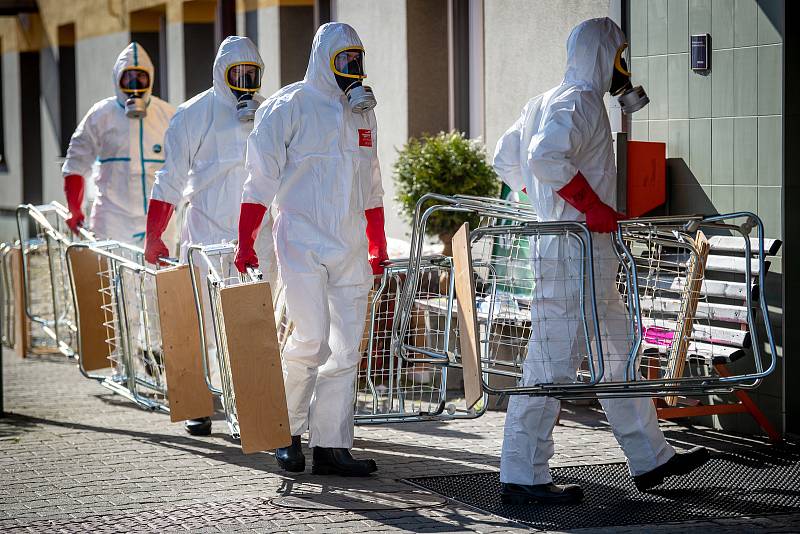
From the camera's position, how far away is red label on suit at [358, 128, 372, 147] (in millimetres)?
6004

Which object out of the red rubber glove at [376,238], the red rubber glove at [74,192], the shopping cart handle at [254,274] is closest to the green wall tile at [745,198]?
the red rubber glove at [376,238]

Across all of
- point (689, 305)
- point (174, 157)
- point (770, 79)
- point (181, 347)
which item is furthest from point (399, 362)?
point (770, 79)

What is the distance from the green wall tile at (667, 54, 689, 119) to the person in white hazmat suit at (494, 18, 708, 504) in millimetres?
1561

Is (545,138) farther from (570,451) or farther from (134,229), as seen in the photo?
(134,229)

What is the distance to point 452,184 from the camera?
8734mm

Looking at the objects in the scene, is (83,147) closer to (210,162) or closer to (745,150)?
(210,162)

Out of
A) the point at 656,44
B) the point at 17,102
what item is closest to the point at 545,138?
the point at 656,44

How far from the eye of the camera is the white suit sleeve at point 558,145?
515 centimetres

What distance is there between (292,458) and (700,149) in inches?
109

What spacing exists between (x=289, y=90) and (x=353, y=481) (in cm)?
181

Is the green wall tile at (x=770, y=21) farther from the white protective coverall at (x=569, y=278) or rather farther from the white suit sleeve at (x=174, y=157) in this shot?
the white suit sleeve at (x=174, y=157)

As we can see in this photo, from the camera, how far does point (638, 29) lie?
729cm

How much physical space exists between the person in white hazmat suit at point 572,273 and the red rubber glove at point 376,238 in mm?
968

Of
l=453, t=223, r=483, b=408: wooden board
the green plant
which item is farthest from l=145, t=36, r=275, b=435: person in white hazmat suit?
l=453, t=223, r=483, b=408: wooden board
